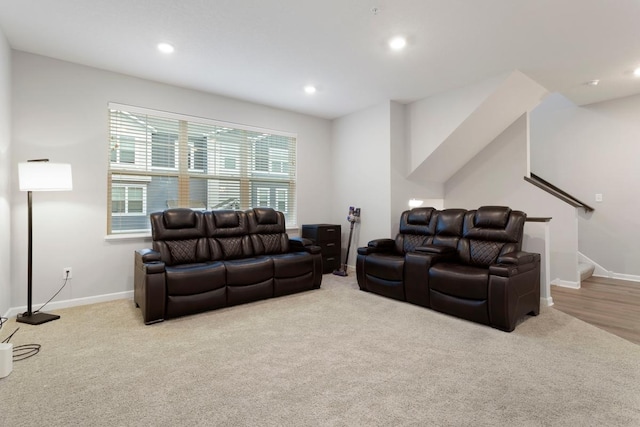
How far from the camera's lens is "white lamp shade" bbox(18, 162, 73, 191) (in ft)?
9.53

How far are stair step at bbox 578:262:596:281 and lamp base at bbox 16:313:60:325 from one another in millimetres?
6639

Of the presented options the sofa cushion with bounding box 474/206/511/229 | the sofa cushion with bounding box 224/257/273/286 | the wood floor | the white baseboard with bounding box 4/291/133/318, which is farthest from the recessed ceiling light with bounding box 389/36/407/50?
the white baseboard with bounding box 4/291/133/318

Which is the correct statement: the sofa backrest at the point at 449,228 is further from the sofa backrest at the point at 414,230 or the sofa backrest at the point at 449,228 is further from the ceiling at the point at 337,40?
the ceiling at the point at 337,40

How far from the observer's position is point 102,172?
3.71 metres

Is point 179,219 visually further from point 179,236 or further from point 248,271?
point 248,271

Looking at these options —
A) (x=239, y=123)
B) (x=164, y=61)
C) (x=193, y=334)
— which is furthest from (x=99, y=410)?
(x=239, y=123)

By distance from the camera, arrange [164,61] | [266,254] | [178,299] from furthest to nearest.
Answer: [266,254]
[164,61]
[178,299]

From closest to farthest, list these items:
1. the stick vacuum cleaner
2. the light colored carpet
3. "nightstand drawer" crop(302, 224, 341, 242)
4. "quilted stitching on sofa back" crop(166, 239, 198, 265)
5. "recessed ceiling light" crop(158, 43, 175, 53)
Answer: the light colored carpet, "recessed ceiling light" crop(158, 43, 175, 53), "quilted stitching on sofa back" crop(166, 239, 198, 265), "nightstand drawer" crop(302, 224, 341, 242), the stick vacuum cleaner

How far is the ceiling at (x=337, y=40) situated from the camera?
2.53 metres

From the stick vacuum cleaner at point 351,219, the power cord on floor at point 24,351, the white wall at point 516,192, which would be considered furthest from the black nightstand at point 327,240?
the power cord on floor at point 24,351

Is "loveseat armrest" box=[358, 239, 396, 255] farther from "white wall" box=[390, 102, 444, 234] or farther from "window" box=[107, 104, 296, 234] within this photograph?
"window" box=[107, 104, 296, 234]

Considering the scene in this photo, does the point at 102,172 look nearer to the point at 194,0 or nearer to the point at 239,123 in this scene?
the point at 239,123

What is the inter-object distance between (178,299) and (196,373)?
3.89ft

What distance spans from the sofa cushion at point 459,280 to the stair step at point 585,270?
109 inches
